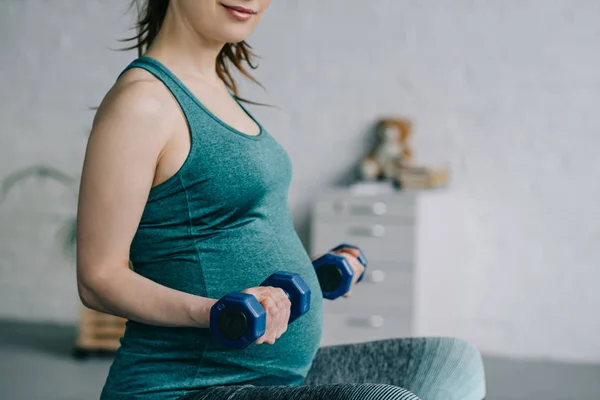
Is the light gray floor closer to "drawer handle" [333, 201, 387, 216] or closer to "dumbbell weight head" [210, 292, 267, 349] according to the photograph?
"drawer handle" [333, 201, 387, 216]

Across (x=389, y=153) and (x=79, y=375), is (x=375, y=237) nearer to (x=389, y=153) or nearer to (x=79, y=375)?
(x=389, y=153)

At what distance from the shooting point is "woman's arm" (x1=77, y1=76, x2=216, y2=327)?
93 cm

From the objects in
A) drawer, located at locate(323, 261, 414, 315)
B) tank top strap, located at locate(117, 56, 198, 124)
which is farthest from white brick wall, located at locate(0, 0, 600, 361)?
tank top strap, located at locate(117, 56, 198, 124)

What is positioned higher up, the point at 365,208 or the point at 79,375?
the point at 365,208

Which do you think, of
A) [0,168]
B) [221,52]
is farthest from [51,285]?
[221,52]

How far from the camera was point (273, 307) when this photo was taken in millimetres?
896

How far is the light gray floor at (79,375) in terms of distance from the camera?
3098 millimetres

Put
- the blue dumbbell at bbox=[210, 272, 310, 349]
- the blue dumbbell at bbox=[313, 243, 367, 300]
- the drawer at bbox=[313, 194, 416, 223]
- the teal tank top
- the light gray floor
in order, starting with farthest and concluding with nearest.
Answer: the drawer at bbox=[313, 194, 416, 223], the light gray floor, the blue dumbbell at bbox=[313, 243, 367, 300], the teal tank top, the blue dumbbell at bbox=[210, 272, 310, 349]

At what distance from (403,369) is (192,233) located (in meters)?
0.39

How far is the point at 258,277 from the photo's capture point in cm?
105

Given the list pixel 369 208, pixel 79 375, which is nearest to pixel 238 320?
pixel 369 208

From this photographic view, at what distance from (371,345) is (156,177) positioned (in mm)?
446

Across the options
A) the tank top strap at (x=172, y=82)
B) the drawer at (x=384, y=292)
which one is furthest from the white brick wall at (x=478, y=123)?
the tank top strap at (x=172, y=82)

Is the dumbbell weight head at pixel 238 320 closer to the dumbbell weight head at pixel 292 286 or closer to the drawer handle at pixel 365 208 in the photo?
the dumbbell weight head at pixel 292 286
